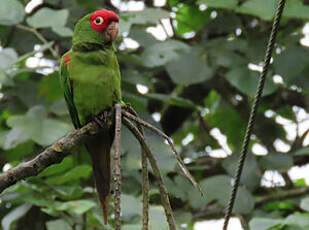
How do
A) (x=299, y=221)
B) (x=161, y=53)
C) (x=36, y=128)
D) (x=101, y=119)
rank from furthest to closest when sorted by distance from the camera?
(x=161, y=53) < (x=36, y=128) < (x=299, y=221) < (x=101, y=119)

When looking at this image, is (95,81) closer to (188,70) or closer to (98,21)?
(98,21)

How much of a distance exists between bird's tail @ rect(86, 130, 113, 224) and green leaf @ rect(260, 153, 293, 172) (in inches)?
50.3

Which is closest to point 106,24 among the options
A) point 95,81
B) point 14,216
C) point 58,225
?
point 95,81

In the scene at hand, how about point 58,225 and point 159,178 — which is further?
point 58,225

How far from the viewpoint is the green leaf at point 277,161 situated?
11.2 feet

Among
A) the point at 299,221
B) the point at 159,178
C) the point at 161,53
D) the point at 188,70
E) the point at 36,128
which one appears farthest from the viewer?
the point at 188,70

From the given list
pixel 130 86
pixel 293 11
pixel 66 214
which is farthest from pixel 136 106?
pixel 293 11

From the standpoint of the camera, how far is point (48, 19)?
320cm

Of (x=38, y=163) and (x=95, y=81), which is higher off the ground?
(x=95, y=81)

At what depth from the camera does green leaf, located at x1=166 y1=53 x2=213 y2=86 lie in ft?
11.5

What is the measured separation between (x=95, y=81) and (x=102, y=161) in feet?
1.09

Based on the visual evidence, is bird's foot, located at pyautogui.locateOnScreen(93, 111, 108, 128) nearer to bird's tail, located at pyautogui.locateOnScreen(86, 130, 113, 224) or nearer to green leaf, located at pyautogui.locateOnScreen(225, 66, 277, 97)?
bird's tail, located at pyautogui.locateOnScreen(86, 130, 113, 224)

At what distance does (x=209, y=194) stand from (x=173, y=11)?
1379mm

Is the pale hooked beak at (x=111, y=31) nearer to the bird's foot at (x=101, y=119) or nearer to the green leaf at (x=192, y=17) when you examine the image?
the bird's foot at (x=101, y=119)
